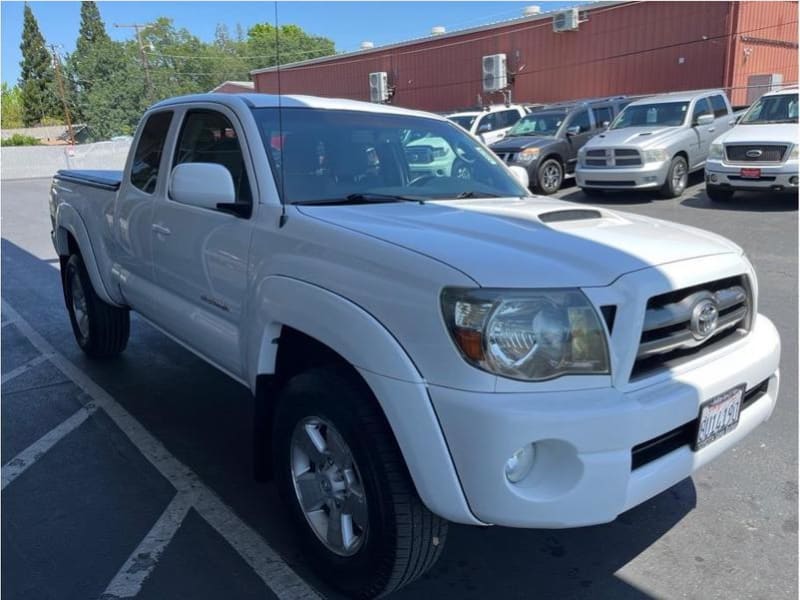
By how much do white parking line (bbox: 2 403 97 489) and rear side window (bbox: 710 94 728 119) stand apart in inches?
509

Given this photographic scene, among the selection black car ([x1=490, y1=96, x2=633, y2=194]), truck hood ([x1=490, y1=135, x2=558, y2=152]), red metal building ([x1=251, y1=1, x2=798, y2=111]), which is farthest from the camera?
red metal building ([x1=251, y1=1, x2=798, y2=111])

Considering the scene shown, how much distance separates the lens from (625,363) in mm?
2156

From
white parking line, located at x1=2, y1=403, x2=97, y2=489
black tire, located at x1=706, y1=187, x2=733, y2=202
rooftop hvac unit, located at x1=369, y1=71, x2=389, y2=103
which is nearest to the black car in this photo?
black tire, located at x1=706, y1=187, x2=733, y2=202

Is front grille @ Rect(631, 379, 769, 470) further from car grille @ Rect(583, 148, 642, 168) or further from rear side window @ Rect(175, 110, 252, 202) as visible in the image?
car grille @ Rect(583, 148, 642, 168)

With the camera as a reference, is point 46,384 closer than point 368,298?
No

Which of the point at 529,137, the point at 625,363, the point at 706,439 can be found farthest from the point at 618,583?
the point at 529,137

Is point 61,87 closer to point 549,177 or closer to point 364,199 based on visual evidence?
point 549,177

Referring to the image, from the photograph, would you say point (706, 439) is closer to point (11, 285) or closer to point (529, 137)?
point (11, 285)

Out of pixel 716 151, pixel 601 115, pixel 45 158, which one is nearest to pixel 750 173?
pixel 716 151

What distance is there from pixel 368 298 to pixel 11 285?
26.0 feet

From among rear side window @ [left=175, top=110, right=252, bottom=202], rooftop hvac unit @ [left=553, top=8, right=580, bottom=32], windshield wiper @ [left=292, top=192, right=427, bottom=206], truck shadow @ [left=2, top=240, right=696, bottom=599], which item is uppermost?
rooftop hvac unit @ [left=553, top=8, right=580, bottom=32]

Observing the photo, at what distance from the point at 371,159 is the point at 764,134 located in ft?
31.3

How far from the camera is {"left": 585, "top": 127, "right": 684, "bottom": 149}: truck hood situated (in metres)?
11.9

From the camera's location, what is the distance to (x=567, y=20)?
25578mm
